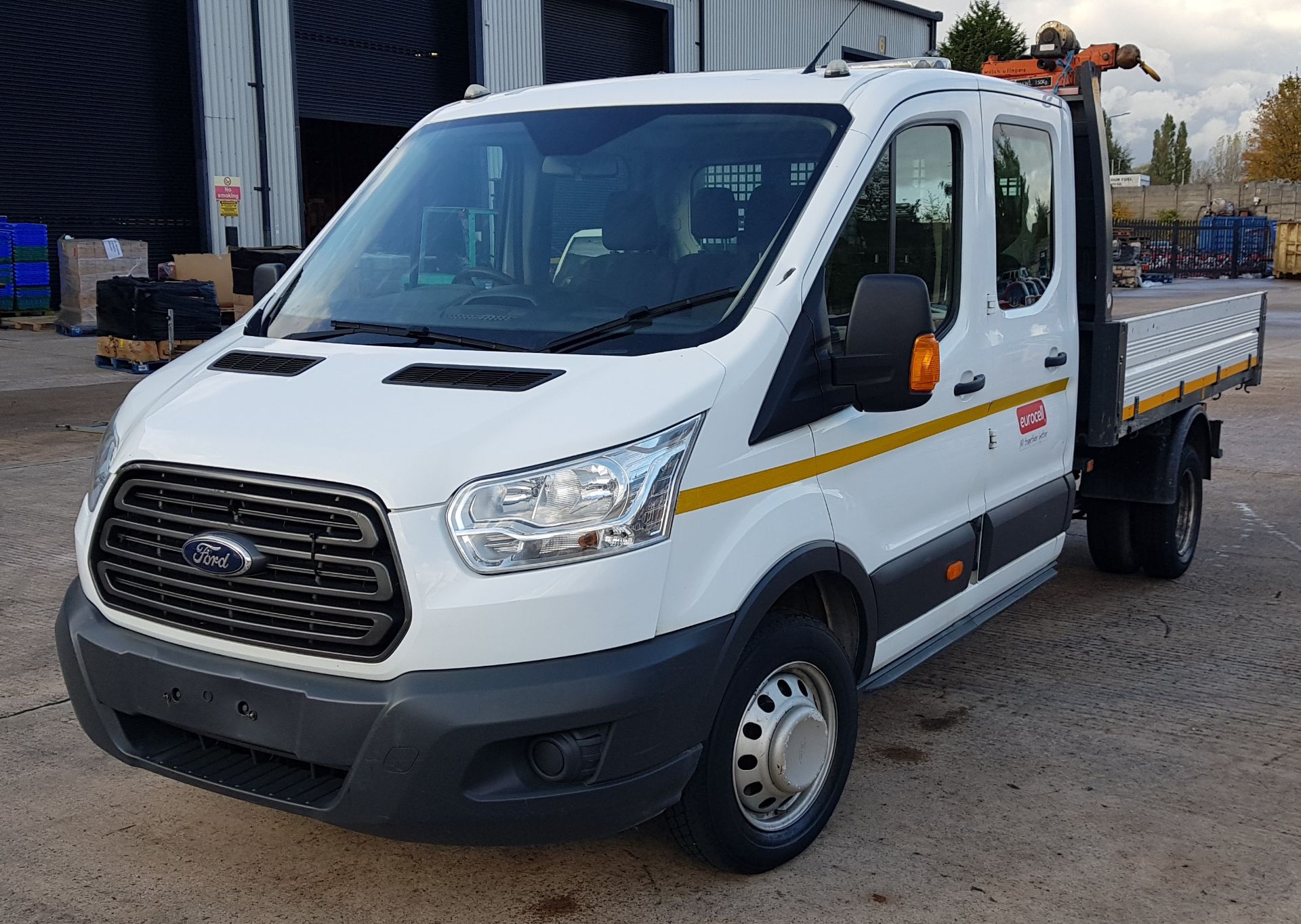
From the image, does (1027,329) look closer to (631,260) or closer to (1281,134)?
(631,260)

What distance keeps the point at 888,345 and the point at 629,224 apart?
0.86 m

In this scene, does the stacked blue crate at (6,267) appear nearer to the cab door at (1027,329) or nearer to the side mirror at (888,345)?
the cab door at (1027,329)

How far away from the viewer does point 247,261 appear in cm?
1827

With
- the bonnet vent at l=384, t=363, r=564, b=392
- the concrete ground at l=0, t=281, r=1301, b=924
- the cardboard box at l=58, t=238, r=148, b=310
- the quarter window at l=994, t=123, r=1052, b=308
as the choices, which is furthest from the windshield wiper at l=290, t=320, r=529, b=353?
the cardboard box at l=58, t=238, r=148, b=310

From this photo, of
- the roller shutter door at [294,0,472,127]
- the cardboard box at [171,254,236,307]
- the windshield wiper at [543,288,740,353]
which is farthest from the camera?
the roller shutter door at [294,0,472,127]

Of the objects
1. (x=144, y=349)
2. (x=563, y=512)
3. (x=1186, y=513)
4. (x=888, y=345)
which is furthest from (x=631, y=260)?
(x=144, y=349)

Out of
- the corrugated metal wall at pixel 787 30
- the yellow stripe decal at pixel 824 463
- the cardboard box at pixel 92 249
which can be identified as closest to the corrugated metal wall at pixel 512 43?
the corrugated metal wall at pixel 787 30

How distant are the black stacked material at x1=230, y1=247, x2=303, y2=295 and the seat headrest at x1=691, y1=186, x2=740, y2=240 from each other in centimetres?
1447

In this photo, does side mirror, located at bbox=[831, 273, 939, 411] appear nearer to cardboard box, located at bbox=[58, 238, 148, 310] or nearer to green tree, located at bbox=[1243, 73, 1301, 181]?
cardboard box, located at bbox=[58, 238, 148, 310]

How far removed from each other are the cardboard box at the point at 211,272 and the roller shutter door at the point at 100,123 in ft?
9.78

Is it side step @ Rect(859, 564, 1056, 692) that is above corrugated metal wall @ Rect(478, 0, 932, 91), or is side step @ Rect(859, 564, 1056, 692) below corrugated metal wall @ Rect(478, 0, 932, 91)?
below

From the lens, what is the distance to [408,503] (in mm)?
2826

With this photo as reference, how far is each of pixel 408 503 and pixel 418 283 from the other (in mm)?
1238

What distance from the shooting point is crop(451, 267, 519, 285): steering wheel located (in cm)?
376
